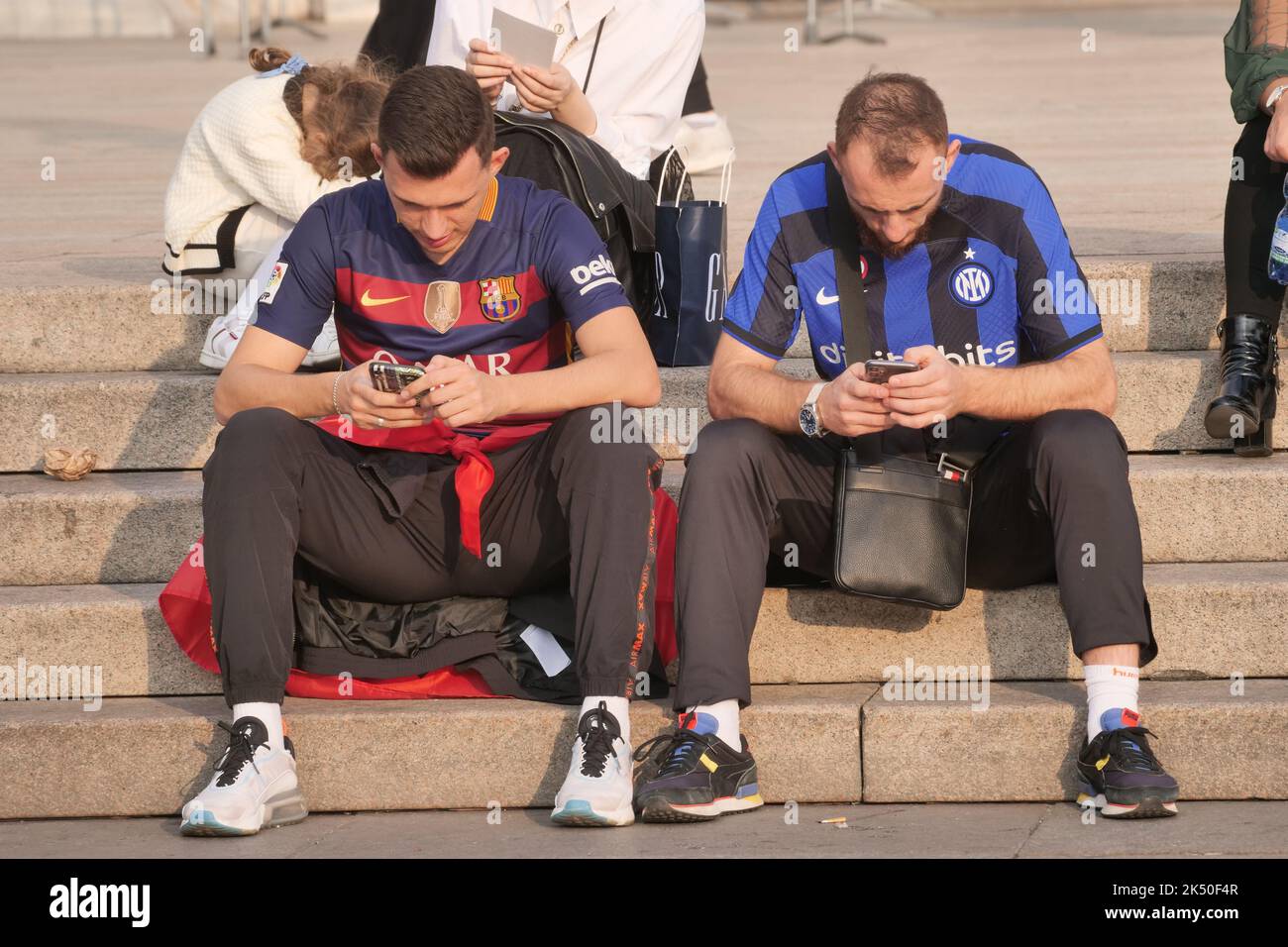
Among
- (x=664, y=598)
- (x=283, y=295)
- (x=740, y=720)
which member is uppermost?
(x=283, y=295)

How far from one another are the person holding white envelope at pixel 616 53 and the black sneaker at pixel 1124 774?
7.00ft

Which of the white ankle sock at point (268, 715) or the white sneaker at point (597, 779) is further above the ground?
the white ankle sock at point (268, 715)

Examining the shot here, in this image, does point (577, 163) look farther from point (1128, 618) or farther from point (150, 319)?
point (1128, 618)

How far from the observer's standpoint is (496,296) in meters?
3.84

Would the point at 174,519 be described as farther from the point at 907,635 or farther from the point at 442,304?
the point at 907,635

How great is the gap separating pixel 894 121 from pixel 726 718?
4.05ft

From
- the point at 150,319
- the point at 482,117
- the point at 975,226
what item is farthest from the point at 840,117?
the point at 150,319

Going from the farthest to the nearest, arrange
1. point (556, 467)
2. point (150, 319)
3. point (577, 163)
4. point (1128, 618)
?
point (150, 319)
point (577, 163)
point (556, 467)
point (1128, 618)

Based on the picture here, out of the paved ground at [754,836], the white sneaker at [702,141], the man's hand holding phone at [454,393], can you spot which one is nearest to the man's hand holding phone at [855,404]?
the man's hand holding phone at [454,393]

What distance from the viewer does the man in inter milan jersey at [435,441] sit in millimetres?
3500

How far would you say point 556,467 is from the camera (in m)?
3.63

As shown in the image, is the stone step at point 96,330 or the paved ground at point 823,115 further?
the paved ground at point 823,115

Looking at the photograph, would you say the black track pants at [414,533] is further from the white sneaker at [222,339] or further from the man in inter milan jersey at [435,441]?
the white sneaker at [222,339]

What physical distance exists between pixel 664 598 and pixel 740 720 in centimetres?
31
